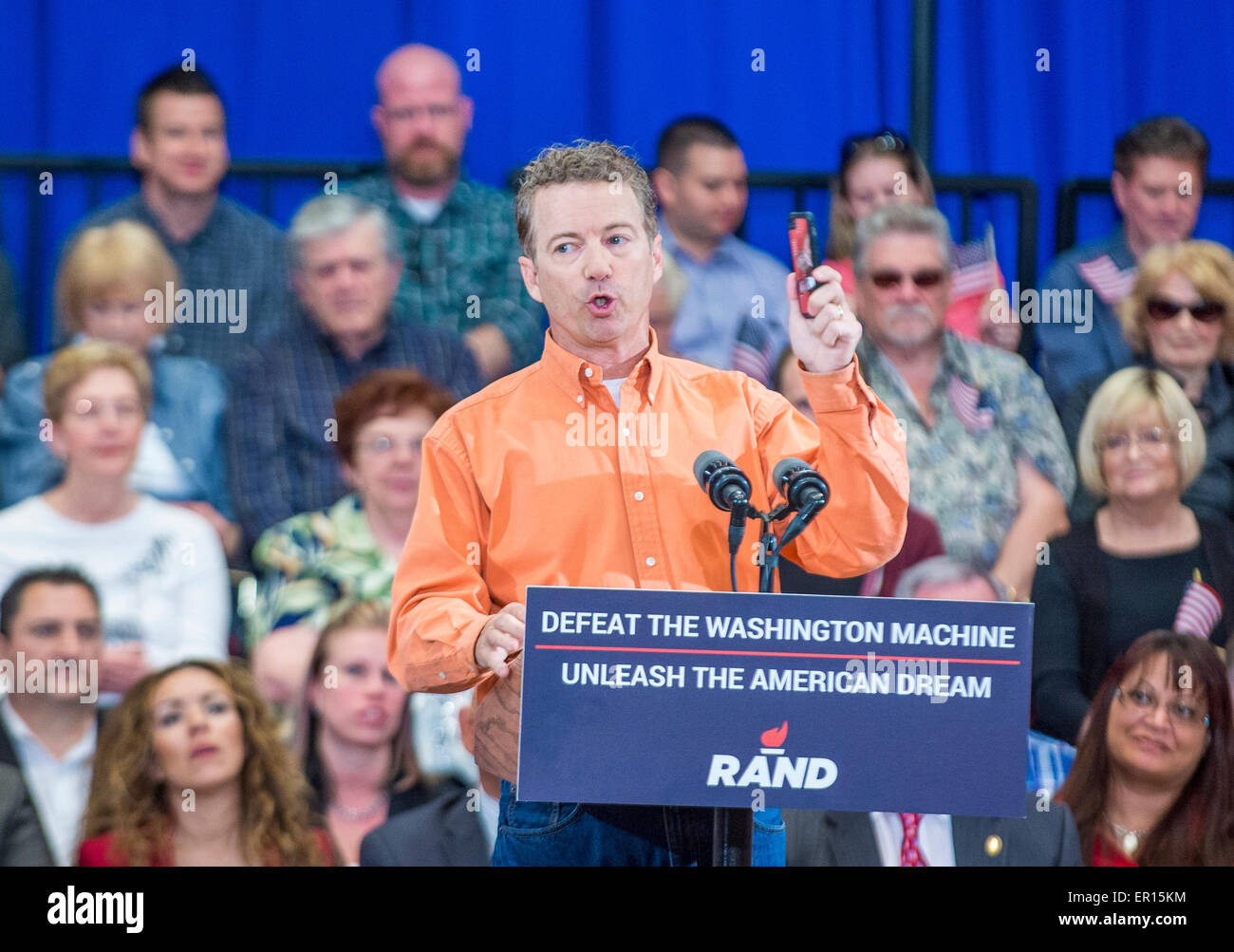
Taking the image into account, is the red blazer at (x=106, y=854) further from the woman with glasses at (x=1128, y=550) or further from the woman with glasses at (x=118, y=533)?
the woman with glasses at (x=1128, y=550)

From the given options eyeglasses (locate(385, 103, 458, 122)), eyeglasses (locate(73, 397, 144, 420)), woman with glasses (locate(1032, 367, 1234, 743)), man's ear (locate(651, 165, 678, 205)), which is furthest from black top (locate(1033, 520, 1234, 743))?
eyeglasses (locate(73, 397, 144, 420))

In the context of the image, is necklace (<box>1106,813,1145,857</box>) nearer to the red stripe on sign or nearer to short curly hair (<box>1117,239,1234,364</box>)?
short curly hair (<box>1117,239,1234,364</box>)

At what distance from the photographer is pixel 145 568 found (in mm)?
3410

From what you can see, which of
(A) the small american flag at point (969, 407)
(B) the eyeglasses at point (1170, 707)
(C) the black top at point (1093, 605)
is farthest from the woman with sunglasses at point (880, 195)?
(B) the eyeglasses at point (1170, 707)

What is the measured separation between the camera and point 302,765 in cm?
341

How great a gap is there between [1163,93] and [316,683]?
2631 millimetres

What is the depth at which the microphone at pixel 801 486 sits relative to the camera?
6.62 feet

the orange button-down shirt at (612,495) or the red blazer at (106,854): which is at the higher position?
the orange button-down shirt at (612,495)

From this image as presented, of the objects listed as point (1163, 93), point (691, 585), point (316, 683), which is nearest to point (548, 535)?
point (691, 585)

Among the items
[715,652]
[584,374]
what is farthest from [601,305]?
[715,652]

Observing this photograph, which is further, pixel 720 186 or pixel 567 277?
pixel 720 186

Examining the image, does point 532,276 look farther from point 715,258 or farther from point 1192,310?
point 1192,310

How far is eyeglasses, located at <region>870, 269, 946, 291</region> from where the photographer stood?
3.53 metres

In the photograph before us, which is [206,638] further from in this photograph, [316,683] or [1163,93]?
[1163,93]
